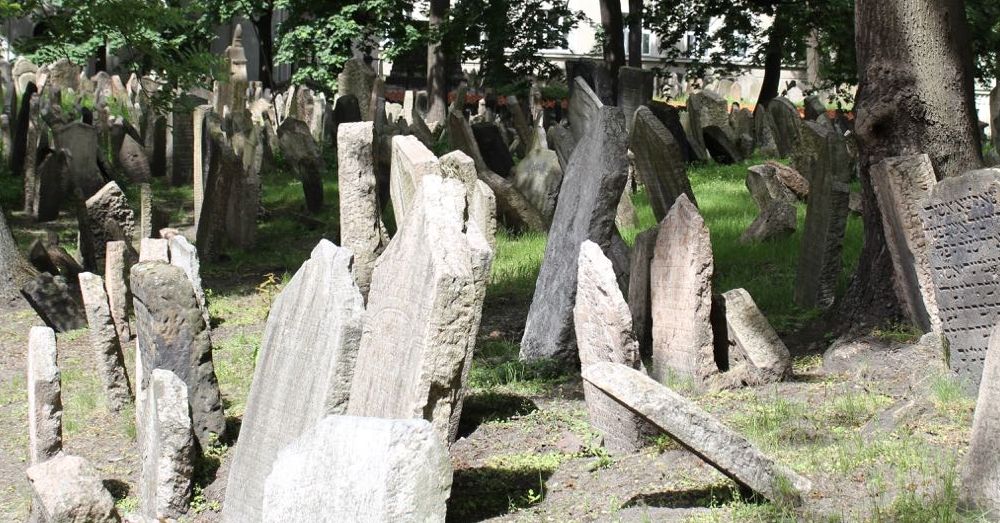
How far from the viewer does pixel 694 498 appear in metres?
5.15

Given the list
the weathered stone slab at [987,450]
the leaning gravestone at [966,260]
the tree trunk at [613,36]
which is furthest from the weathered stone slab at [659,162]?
the tree trunk at [613,36]

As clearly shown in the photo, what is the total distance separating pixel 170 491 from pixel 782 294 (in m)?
5.26

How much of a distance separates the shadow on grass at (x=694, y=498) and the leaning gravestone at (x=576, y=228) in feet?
8.43

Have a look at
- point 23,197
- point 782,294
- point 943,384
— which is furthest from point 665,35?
point 943,384

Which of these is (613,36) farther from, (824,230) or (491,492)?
(491,492)

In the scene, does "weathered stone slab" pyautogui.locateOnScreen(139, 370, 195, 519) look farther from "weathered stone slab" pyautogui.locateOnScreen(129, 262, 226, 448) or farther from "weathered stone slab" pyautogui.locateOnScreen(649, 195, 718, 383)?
"weathered stone slab" pyautogui.locateOnScreen(649, 195, 718, 383)

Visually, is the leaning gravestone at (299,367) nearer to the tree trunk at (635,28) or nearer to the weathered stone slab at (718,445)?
the weathered stone slab at (718,445)

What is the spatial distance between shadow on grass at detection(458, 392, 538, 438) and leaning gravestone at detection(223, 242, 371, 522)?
4.10ft

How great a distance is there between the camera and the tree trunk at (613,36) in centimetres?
2141

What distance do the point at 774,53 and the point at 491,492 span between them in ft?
63.5

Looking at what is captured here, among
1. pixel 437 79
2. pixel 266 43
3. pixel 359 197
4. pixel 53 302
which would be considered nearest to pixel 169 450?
pixel 359 197

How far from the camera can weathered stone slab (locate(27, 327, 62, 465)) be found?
6.20 m

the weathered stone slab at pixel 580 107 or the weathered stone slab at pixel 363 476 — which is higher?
the weathered stone slab at pixel 580 107

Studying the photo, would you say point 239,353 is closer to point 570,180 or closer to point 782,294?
point 570,180
